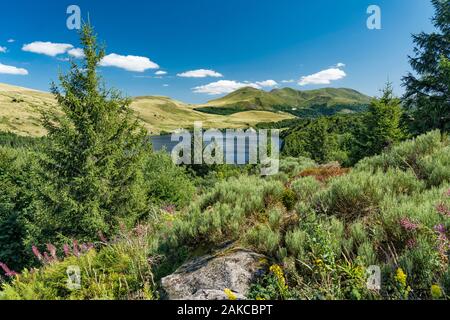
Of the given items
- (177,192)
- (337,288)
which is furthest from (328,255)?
(177,192)

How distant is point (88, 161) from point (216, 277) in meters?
12.4

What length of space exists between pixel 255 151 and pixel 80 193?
52.5 metres

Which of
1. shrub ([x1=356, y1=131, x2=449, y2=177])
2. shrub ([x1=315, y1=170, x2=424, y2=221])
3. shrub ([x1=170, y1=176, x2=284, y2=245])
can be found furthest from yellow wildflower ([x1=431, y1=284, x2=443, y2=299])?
shrub ([x1=356, y1=131, x2=449, y2=177])

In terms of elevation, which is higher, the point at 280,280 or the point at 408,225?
the point at 408,225

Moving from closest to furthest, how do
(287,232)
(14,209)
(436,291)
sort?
1. (436,291)
2. (287,232)
3. (14,209)

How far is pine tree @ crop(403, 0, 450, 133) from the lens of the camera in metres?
18.4

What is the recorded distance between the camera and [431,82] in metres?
19.9

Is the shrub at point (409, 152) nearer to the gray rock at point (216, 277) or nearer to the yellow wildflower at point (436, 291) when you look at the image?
the gray rock at point (216, 277)

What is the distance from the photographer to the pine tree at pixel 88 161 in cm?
1339

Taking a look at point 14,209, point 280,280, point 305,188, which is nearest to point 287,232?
point 280,280

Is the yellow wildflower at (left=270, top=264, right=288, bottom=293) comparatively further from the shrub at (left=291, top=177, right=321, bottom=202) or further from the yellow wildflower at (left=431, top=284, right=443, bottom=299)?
the shrub at (left=291, top=177, right=321, bottom=202)

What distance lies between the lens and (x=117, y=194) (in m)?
15.1

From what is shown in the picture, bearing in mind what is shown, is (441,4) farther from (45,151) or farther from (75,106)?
(45,151)

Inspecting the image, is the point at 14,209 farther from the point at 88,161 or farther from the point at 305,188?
the point at 305,188
